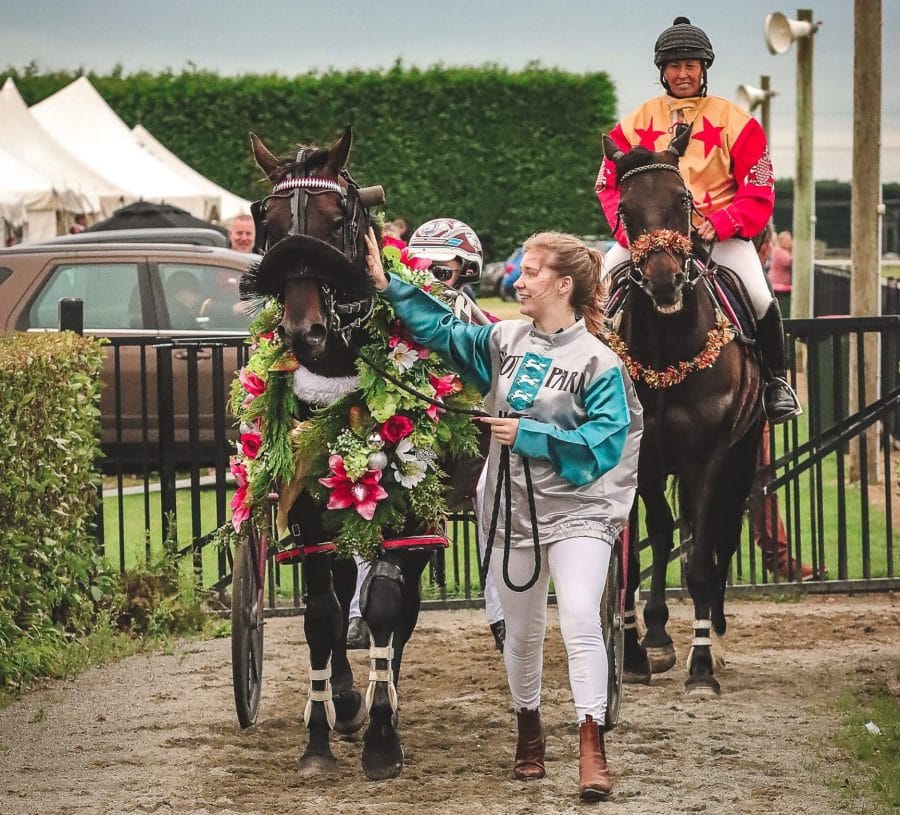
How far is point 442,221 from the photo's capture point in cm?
796

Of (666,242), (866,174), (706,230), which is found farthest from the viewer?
(866,174)

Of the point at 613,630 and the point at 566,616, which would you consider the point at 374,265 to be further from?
the point at 613,630

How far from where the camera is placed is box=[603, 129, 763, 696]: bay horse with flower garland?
273 inches

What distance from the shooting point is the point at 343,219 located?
5.49 metres

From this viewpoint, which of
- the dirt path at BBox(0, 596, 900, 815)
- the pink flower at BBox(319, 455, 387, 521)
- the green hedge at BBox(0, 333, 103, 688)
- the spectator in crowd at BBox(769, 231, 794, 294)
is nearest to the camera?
the dirt path at BBox(0, 596, 900, 815)

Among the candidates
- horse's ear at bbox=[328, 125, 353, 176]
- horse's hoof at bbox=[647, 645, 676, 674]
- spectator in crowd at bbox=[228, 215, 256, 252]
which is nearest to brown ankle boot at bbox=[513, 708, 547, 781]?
horse's hoof at bbox=[647, 645, 676, 674]

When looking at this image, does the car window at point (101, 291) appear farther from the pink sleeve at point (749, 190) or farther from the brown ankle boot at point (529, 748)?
the brown ankle boot at point (529, 748)

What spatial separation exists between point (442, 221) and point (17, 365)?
2.17m

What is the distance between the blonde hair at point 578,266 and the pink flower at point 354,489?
91 centimetres

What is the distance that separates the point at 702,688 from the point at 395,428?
7.43 ft

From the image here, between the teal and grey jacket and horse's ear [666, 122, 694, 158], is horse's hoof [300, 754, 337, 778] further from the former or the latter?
horse's ear [666, 122, 694, 158]

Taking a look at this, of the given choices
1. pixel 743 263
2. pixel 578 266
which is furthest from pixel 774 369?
pixel 578 266

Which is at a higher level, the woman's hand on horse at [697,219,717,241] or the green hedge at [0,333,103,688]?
the woman's hand on horse at [697,219,717,241]

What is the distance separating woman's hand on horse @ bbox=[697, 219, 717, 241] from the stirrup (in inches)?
34.6
